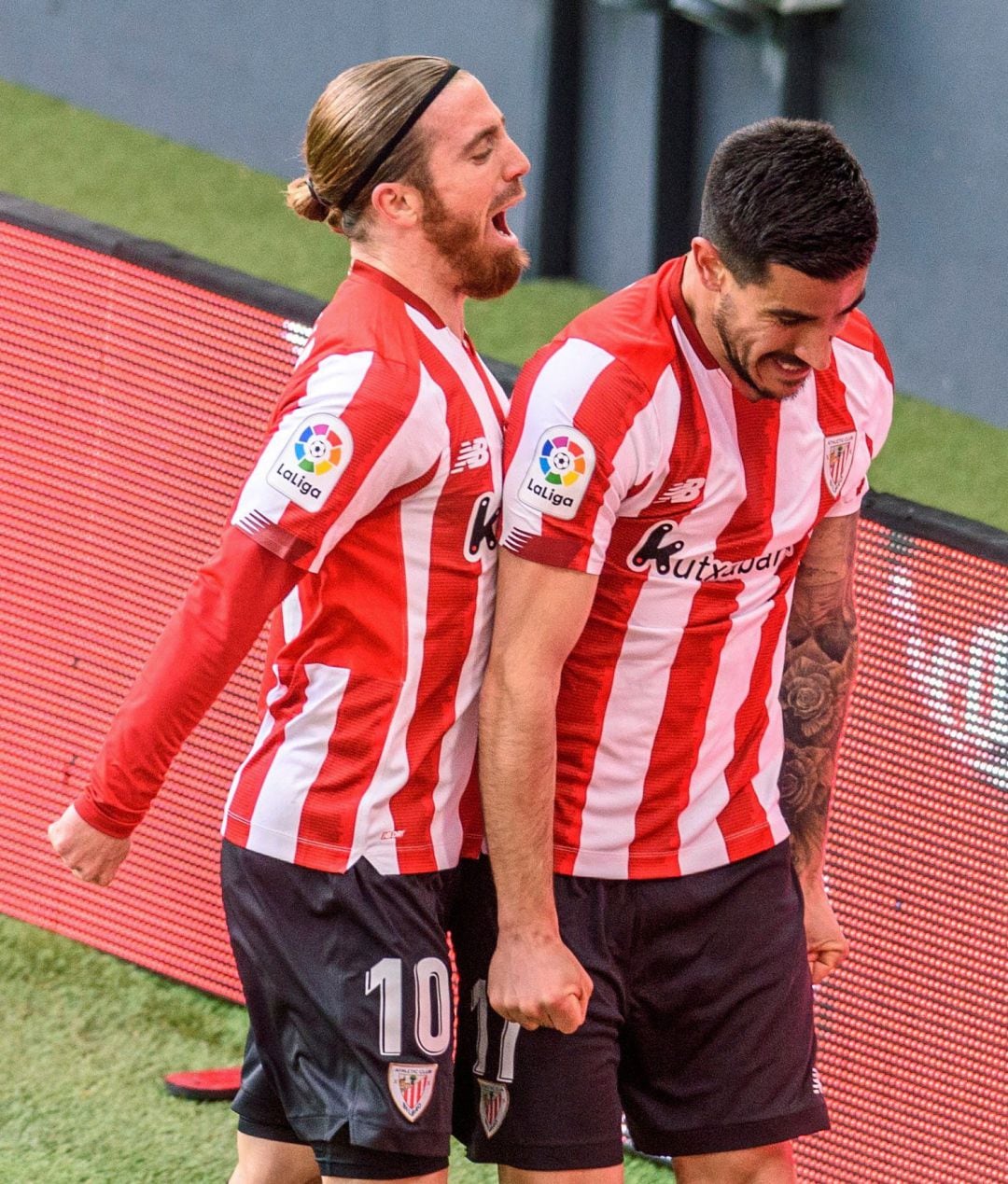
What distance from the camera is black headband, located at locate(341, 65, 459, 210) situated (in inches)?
96.8

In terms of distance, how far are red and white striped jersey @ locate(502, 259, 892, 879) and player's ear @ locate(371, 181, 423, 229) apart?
0.83 feet

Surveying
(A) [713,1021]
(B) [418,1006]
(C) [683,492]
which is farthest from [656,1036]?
(C) [683,492]

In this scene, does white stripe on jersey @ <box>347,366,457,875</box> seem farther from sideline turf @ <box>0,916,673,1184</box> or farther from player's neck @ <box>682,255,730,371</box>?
sideline turf @ <box>0,916,673,1184</box>

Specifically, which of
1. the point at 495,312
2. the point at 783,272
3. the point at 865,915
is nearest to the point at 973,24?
the point at 495,312

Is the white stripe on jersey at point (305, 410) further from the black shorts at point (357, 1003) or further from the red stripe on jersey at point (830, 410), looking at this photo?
the red stripe on jersey at point (830, 410)

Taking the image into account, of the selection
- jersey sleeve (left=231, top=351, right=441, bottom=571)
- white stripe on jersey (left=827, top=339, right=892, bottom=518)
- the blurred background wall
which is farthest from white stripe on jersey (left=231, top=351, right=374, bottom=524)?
the blurred background wall

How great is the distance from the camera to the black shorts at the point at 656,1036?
2.51 meters

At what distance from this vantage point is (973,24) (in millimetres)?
6664

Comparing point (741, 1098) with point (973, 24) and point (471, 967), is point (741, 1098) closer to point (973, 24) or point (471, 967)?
point (471, 967)

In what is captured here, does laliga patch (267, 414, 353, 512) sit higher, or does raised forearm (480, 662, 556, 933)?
laliga patch (267, 414, 353, 512)

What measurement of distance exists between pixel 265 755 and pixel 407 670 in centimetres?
23

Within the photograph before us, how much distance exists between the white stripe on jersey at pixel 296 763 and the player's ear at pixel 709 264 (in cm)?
66

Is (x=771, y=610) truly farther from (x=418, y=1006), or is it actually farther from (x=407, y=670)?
(x=418, y=1006)

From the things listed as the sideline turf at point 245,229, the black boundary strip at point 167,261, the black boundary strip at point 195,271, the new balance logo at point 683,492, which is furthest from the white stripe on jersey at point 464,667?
the sideline turf at point 245,229
